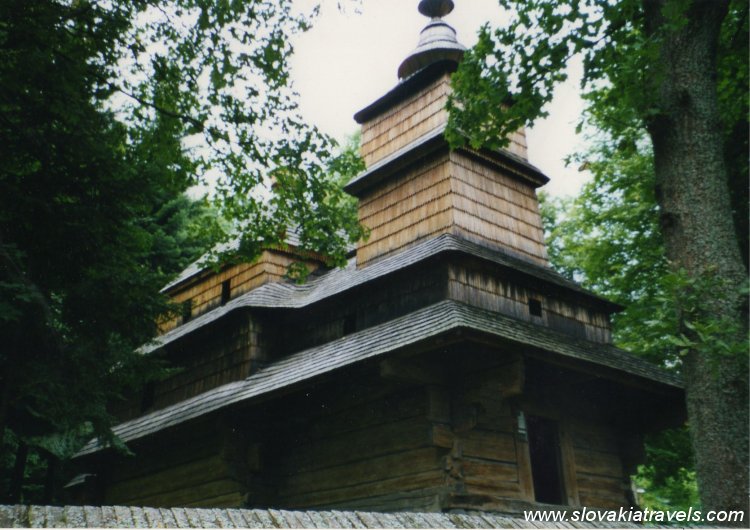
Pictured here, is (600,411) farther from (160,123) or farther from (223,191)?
(160,123)

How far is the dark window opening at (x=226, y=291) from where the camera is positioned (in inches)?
647

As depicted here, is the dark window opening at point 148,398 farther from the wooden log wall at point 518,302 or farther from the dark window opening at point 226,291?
the wooden log wall at point 518,302

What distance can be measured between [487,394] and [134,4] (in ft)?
23.6

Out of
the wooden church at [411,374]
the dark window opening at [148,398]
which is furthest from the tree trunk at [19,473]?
the dark window opening at [148,398]

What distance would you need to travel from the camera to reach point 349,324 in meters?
12.9

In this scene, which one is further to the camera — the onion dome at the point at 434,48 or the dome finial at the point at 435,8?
the dome finial at the point at 435,8

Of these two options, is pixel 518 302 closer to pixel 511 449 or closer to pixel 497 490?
pixel 511 449

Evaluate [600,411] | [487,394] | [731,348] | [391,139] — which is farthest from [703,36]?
[391,139]

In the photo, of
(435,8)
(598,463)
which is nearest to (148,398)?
(598,463)

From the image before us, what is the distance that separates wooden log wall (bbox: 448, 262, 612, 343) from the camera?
1159 centimetres

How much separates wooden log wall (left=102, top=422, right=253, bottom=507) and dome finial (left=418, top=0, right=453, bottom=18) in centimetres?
1176

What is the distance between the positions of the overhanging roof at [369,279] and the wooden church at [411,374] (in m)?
0.06

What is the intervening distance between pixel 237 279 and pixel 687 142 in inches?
443

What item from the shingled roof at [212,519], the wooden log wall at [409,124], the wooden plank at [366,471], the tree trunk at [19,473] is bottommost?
the shingled roof at [212,519]
